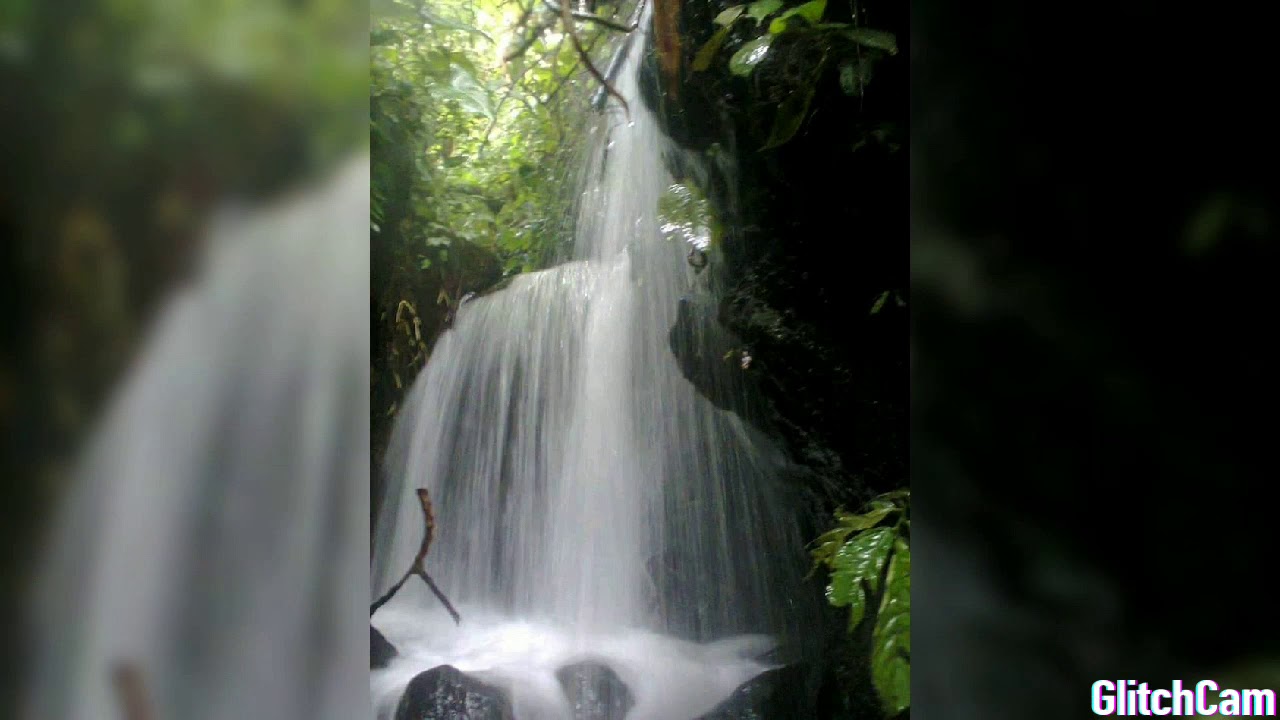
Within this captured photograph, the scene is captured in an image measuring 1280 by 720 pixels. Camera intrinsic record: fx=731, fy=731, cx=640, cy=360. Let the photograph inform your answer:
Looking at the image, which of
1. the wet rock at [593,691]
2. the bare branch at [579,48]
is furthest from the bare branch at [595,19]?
the wet rock at [593,691]

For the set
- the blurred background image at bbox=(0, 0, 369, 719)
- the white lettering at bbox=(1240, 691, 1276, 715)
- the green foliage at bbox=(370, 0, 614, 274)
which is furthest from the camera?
the green foliage at bbox=(370, 0, 614, 274)

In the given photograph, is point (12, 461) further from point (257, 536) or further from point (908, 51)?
point (908, 51)

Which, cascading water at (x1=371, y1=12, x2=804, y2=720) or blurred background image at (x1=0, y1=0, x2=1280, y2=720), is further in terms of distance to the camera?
cascading water at (x1=371, y1=12, x2=804, y2=720)

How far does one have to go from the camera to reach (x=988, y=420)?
117 cm

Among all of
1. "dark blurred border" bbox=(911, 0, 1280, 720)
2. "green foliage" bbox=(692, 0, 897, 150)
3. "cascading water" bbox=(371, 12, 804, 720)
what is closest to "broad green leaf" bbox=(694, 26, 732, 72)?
"green foliage" bbox=(692, 0, 897, 150)

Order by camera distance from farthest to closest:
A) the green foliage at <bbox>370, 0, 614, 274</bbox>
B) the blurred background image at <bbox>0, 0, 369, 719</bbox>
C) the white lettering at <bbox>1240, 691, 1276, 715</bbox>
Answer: the green foliage at <bbox>370, 0, 614, 274</bbox>, the blurred background image at <bbox>0, 0, 369, 719</bbox>, the white lettering at <bbox>1240, 691, 1276, 715</bbox>

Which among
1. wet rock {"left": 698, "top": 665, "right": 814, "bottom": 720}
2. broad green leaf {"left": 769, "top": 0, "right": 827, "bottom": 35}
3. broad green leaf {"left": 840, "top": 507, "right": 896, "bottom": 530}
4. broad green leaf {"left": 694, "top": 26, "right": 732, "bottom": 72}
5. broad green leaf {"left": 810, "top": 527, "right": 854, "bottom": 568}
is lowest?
wet rock {"left": 698, "top": 665, "right": 814, "bottom": 720}

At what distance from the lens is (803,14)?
1.46m

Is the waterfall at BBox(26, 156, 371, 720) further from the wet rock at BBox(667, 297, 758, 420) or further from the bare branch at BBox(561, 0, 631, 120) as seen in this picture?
the wet rock at BBox(667, 297, 758, 420)

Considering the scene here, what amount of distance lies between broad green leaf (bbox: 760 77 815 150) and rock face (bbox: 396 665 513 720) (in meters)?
1.26

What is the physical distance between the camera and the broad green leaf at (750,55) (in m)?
1.46

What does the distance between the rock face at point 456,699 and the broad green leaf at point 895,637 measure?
0.75 metres

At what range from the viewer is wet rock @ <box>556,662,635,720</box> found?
1445mm

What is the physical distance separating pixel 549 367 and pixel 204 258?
2.08 ft
